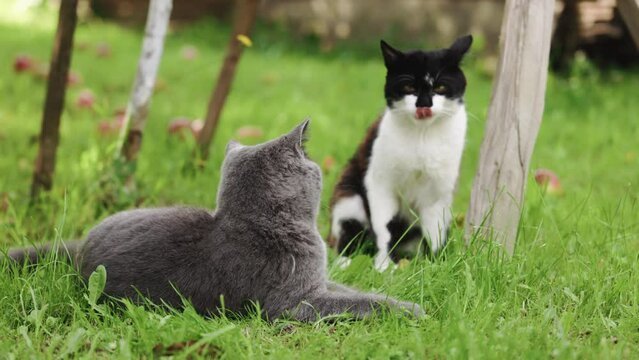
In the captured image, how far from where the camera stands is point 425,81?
3117mm

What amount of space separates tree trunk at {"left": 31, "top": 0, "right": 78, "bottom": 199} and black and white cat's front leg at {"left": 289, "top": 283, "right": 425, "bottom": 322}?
6.21 feet

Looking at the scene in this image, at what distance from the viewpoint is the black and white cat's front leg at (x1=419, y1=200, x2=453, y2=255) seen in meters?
3.28

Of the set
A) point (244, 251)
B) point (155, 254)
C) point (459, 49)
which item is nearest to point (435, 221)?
point (459, 49)

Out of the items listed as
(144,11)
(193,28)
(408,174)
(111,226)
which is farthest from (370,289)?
(144,11)

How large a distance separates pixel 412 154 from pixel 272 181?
31.6 inches

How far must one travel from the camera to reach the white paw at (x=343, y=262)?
3.14 m

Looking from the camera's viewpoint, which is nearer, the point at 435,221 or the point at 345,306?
the point at 345,306

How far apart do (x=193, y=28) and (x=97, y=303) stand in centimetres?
781

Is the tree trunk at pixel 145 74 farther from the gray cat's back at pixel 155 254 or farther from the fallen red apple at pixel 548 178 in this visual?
the fallen red apple at pixel 548 178

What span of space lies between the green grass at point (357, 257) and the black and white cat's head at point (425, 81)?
582 mm

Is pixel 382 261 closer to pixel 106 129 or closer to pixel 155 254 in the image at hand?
pixel 155 254

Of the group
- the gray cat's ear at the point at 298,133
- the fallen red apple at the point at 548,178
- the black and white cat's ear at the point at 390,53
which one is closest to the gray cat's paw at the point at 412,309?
the gray cat's ear at the point at 298,133

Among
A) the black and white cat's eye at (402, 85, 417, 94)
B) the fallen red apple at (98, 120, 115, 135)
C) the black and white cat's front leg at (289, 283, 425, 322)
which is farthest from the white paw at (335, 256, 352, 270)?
the fallen red apple at (98, 120, 115, 135)

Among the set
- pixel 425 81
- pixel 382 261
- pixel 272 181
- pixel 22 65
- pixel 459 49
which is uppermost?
pixel 459 49
